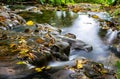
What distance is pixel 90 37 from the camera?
33.2 feet

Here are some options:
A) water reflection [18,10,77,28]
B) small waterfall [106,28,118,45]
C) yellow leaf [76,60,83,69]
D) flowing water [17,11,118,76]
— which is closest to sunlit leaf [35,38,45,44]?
flowing water [17,11,118,76]

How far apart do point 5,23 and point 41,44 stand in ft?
10.9

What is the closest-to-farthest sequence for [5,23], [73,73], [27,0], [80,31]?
[73,73], [5,23], [80,31], [27,0]

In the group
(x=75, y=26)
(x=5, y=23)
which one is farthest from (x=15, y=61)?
(x=75, y=26)

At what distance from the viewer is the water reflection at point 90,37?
7.90 metres

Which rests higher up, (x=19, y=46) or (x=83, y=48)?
(x=19, y=46)

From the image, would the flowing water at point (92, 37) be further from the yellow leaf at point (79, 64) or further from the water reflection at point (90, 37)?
the yellow leaf at point (79, 64)

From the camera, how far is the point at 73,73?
5.57 m

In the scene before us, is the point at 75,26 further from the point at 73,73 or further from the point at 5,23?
the point at 73,73

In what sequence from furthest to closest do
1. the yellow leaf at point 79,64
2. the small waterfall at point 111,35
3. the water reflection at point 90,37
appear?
the small waterfall at point 111,35, the water reflection at point 90,37, the yellow leaf at point 79,64

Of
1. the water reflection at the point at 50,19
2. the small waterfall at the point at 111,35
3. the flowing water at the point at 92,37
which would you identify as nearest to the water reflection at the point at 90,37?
the flowing water at the point at 92,37

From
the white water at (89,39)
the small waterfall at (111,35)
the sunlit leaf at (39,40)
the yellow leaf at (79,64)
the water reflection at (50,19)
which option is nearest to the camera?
the yellow leaf at (79,64)

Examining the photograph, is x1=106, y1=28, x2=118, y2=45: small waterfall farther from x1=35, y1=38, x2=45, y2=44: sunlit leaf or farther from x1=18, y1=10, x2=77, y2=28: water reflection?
x1=35, y1=38, x2=45, y2=44: sunlit leaf

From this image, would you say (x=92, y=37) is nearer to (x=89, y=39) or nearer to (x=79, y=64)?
(x=89, y=39)
